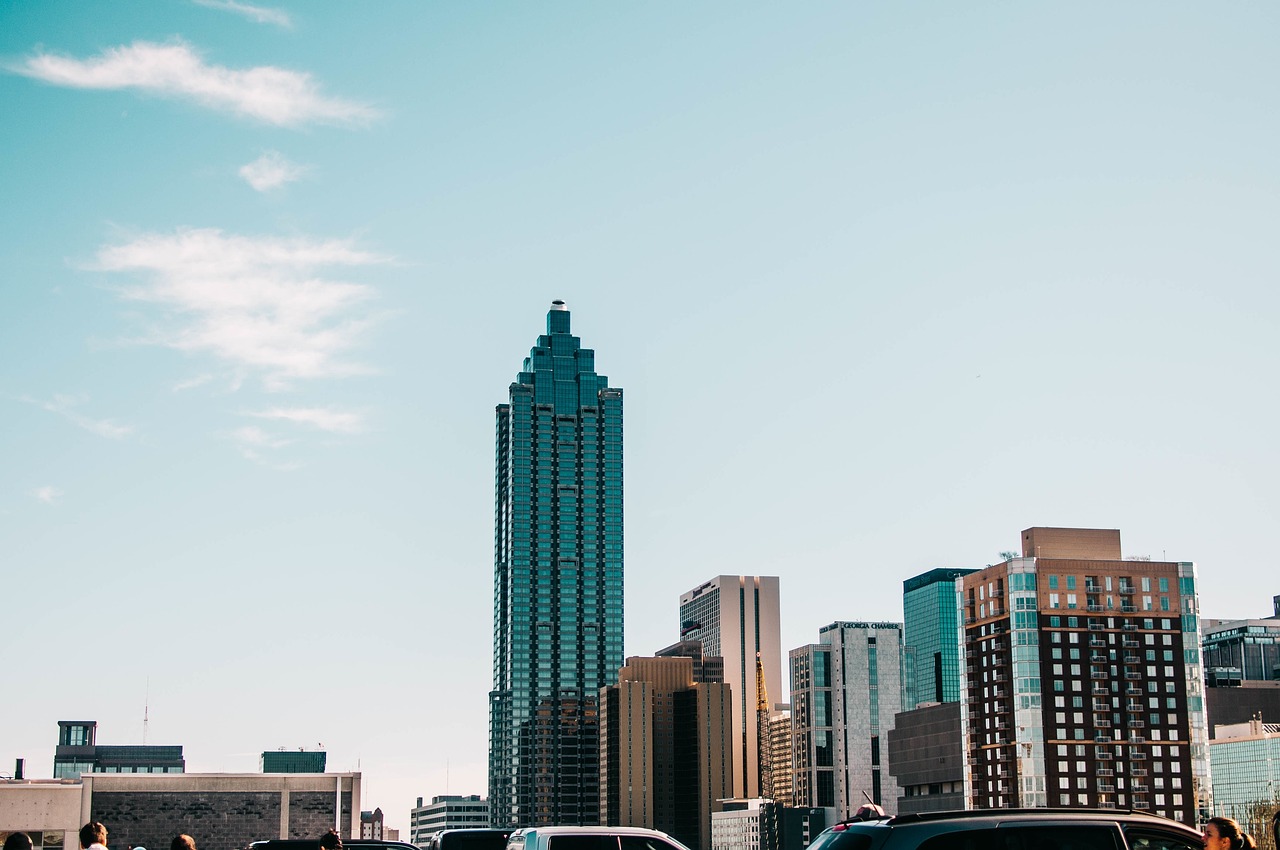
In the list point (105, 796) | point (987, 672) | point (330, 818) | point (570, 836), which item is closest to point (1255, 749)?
point (987, 672)

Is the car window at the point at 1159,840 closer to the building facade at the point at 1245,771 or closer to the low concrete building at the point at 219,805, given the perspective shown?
the low concrete building at the point at 219,805

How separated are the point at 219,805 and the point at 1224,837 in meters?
106

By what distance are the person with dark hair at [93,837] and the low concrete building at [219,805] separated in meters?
96.6

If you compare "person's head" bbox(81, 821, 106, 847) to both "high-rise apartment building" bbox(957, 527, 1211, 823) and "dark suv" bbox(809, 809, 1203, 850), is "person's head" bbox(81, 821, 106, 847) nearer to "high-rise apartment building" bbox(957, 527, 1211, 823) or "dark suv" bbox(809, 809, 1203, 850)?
"dark suv" bbox(809, 809, 1203, 850)

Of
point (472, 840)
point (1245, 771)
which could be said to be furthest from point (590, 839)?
point (1245, 771)

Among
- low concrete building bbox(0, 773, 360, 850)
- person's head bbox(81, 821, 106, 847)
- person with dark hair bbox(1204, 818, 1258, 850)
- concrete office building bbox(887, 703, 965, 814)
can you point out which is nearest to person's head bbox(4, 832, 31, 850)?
person's head bbox(81, 821, 106, 847)

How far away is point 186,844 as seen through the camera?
15.4 meters

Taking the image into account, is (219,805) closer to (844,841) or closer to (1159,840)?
(844,841)

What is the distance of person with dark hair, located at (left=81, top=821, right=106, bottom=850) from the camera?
15.2 meters

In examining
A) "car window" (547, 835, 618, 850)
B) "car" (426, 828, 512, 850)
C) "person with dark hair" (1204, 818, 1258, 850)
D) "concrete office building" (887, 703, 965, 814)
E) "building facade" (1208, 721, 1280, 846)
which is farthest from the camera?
"concrete office building" (887, 703, 965, 814)

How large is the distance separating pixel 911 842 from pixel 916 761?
→ 192029 mm

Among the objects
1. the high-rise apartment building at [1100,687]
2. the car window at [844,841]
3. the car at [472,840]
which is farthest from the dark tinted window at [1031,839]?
the high-rise apartment building at [1100,687]

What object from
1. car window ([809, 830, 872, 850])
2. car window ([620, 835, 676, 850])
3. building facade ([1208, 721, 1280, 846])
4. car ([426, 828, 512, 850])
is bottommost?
building facade ([1208, 721, 1280, 846])

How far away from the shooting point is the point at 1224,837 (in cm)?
1319
